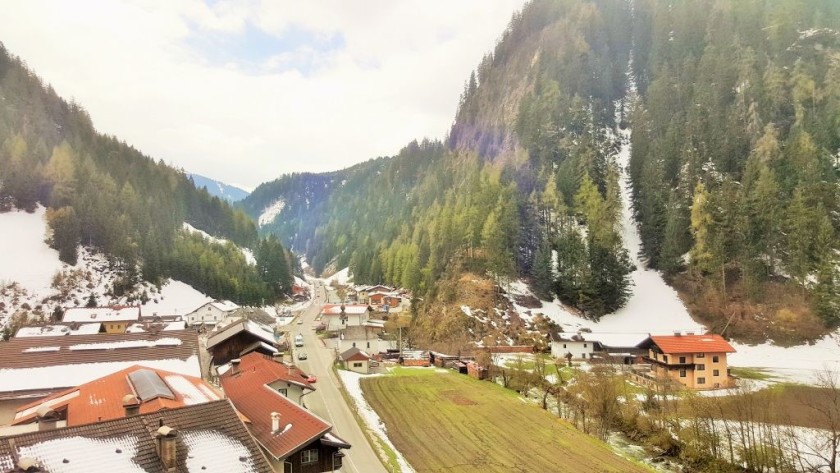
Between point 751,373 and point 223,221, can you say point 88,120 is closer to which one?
point 223,221

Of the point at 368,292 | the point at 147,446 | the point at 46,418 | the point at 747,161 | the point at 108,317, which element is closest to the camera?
the point at 147,446

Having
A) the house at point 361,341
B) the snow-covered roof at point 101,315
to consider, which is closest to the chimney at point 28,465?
the house at point 361,341

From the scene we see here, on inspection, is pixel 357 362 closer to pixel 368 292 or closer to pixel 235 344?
pixel 235 344

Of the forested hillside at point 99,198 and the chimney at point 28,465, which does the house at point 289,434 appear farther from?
the forested hillside at point 99,198

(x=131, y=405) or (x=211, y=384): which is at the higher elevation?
(x=131, y=405)

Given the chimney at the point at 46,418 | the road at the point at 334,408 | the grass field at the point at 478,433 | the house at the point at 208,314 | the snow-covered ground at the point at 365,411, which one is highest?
the chimney at the point at 46,418

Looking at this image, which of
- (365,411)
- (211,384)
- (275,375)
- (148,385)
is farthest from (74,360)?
(365,411)

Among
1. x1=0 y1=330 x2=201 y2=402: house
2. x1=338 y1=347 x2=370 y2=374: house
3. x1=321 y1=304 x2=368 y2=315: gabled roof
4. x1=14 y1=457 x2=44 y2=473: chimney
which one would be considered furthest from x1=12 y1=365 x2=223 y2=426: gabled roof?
x1=321 y1=304 x2=368 y2=315: gabled roof
